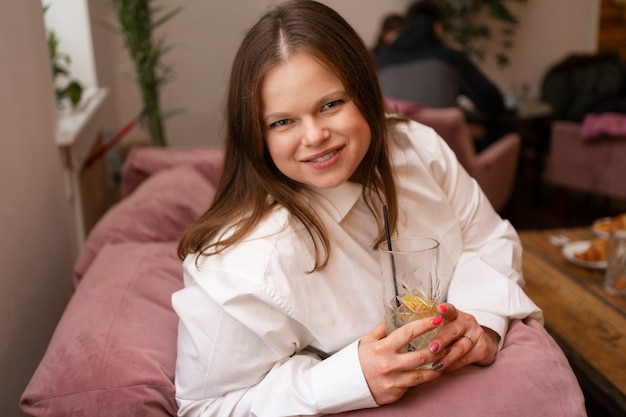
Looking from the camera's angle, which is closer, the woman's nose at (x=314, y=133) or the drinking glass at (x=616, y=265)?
the woman's nose at (x=314, y=133)

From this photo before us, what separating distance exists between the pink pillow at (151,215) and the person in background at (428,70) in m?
1.90

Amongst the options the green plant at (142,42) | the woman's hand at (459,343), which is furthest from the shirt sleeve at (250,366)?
the green plant at (142,42)

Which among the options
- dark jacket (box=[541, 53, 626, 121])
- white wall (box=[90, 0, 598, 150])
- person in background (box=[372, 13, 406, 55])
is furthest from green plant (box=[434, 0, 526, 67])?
person in background (box=[372, 13, 406, 55])

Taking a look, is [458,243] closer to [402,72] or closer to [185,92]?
[402,72]

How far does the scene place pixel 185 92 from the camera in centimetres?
471

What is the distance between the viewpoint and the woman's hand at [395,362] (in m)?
0.94

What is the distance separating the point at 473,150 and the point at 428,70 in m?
0.50

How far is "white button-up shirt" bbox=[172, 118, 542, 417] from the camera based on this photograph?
1.01 meters

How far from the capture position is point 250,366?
1.04 m

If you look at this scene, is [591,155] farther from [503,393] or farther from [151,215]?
[503,393]

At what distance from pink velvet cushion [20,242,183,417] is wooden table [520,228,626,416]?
0.85 m

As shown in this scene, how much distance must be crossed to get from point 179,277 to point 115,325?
304mm

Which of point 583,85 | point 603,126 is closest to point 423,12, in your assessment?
point 603,126

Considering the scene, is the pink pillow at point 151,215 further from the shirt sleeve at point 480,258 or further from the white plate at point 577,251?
the white plate at point 577,251
